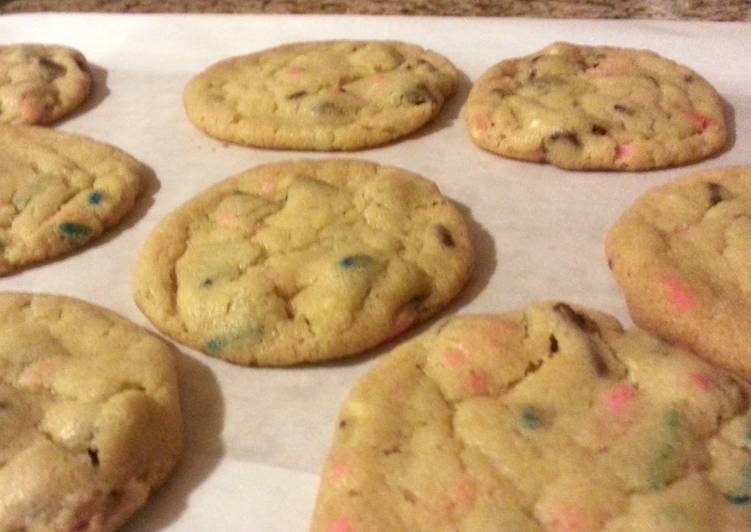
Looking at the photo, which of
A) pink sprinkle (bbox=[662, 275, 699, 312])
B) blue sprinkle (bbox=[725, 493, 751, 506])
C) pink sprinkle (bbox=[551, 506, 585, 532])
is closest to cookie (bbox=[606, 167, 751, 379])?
pink sprinkle (bbox=[662, 275, 699, 312])

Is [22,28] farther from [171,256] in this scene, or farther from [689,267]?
[689,267]

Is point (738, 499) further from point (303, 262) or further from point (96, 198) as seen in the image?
point (96, 198)

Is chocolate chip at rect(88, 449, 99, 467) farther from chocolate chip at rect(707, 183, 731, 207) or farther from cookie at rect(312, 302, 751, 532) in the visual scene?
chocolate chip at rect(707, 183, 731, 207)

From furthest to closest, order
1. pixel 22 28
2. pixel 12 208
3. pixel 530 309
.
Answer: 1. pixel 22 28
2. pixel 12 208
3. pixel 530 309

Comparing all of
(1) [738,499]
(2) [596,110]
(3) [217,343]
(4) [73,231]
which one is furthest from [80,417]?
(2) [596,110]

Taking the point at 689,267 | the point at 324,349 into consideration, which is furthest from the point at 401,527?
the point at 689,267
